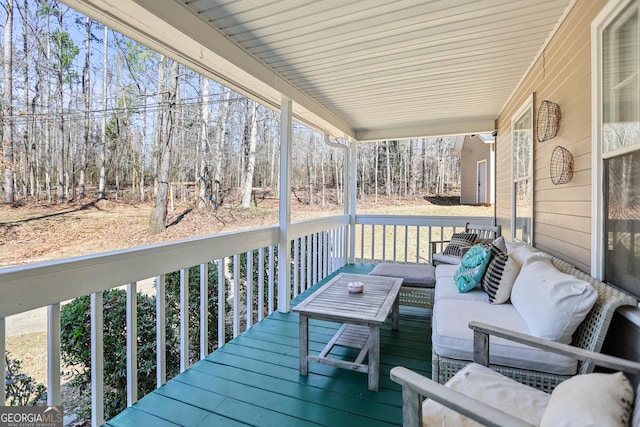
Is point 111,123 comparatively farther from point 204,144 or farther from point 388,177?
point 388,177

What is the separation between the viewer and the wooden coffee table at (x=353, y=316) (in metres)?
2.13

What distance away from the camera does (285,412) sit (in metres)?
1.91

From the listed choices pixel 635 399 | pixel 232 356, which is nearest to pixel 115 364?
pixel 232 356

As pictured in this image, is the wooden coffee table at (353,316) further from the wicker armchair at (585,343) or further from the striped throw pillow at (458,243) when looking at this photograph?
the striped throw pillow at (458,243)

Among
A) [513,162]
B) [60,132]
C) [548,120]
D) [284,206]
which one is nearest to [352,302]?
[284,206]

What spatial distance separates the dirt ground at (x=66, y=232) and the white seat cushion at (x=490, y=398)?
2156mm

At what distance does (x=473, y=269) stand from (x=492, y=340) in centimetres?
100

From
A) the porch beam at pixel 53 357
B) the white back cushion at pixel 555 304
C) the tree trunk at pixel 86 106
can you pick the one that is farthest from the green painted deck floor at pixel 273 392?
the tree trunk at pixel 86 106

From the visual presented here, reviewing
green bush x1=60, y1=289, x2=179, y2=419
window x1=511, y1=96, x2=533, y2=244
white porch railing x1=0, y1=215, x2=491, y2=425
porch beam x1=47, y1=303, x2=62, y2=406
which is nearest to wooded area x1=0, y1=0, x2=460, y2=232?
white porch railing x1=0, y1=215, x2=491, y2=425

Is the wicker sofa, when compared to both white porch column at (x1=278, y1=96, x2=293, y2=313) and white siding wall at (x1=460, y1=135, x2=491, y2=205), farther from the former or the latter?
white siding wall at (x1=460, y1=135, x2=491, y2=205)

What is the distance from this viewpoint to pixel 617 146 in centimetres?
172

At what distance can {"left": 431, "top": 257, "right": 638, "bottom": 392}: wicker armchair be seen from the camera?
61.2 inches

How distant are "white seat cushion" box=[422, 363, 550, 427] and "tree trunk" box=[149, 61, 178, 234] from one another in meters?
2.84

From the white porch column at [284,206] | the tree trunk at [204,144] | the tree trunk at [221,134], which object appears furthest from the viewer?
the tree trunk at [221,134]
